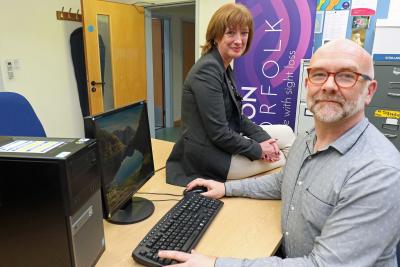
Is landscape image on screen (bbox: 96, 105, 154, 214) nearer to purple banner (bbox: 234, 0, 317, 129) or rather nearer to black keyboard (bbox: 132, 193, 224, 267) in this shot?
black keyboard (bbox: 132, 193, 224, 267)

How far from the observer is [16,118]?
1.79 meters

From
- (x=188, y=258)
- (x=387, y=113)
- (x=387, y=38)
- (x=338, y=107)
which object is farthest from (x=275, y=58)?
(x=188, y=258)

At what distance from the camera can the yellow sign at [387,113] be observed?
255 centimetres

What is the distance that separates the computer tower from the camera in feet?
2.25

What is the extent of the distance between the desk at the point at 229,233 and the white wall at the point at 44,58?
269cm

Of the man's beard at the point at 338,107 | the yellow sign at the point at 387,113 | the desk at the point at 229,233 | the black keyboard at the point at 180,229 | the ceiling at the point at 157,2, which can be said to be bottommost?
the desk at the point at 229,233

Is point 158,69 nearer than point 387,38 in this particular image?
No

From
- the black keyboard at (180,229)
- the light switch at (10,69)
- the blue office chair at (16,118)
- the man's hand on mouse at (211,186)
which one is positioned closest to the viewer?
the black keyboard at (180,229)

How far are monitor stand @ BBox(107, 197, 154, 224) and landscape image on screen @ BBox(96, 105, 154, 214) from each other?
0.25 feet

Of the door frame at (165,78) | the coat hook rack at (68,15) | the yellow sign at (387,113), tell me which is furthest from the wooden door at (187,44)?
the yellow sign at (387,113)

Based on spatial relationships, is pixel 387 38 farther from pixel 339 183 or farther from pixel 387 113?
pixel 339 183

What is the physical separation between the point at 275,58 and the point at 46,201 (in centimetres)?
298

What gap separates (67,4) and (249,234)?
11.7 ft

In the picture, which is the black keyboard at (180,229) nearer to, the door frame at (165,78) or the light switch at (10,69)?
the light switch at (10,69)
